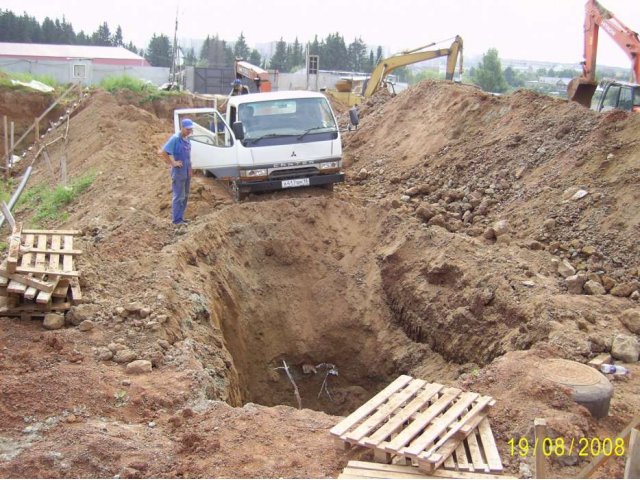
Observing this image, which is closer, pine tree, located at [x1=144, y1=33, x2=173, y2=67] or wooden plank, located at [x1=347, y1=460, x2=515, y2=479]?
wooden plank, located at [x1=347, y1=460, x2=515, y2=479]

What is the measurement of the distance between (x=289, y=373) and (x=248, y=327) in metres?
0.92

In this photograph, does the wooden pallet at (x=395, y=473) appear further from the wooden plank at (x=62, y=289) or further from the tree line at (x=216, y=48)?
the tree line at (x=216, y=48)

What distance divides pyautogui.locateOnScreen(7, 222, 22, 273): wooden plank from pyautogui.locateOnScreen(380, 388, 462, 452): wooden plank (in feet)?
15.5

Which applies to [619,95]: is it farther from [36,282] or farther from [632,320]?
[36,282]

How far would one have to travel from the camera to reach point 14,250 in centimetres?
792

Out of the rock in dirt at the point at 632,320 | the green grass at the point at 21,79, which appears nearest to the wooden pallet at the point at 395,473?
the rock in dirt at the point at 632,320

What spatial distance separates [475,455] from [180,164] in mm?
6897

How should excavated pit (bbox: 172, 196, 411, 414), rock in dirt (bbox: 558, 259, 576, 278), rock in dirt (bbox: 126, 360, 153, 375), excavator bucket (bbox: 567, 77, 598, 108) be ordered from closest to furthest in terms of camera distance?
rock in dirt (bbox: 126, 360, 153, 375), rock in dirt (bbox: 558, 259, 576, 278), excavated pit (bbox: 172, 196, 411, 414), excavator bucket (bbox: 567, 77, 598, 108)

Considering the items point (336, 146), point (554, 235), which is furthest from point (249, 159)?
point (554, 235)

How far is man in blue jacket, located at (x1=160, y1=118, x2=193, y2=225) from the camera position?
10.7 meters

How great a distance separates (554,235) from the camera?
33.5 ft

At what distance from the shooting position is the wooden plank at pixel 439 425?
527cm

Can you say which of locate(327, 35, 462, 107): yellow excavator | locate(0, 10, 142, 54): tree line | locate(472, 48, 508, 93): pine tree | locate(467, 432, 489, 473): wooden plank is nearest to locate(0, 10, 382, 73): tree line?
locate(0, 10, 142, 54): tree line

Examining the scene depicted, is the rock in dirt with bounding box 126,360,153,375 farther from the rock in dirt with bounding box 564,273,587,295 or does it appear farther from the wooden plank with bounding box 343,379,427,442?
the rock in dirt with bounding box 564,273,587,295
